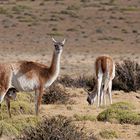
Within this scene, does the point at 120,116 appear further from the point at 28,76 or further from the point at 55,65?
the point at 28,76

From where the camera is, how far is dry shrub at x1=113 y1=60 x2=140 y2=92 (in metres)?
A: 22.6

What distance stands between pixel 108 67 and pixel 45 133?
300 inches

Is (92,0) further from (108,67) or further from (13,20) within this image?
(108,67)

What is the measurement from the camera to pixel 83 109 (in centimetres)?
1748

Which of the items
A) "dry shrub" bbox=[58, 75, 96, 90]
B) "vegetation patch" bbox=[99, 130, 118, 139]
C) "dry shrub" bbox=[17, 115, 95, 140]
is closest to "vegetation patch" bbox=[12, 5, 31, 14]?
"dry shrub" bbox=[58, 75, 96, 90]

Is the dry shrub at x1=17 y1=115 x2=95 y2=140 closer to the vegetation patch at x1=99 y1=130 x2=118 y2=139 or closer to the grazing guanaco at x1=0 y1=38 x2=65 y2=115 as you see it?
the vegetation patch at x1=99 y1=130 x2=118 y2=139

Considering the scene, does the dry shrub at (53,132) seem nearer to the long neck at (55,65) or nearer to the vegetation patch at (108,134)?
the vegetation patch at (108,134)

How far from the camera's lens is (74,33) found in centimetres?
4669

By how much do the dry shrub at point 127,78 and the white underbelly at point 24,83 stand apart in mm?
7745

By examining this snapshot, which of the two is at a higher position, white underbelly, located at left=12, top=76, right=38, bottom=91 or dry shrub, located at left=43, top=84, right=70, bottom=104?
white underbelly, located at left=12, top=76, right=38, bottom=91

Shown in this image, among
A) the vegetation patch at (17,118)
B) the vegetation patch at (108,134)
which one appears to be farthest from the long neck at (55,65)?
the vegetation patch at (108,134)

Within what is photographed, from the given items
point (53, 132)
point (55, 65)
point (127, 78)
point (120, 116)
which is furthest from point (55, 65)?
point (127, 78)

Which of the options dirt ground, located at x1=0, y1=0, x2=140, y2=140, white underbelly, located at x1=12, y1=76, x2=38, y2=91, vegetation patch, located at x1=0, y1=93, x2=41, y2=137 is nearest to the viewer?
vegetation patch, located at x1=0, y1=93, x2=41, y2=137

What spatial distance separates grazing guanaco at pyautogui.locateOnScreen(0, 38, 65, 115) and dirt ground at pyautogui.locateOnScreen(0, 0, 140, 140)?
1249 mm
